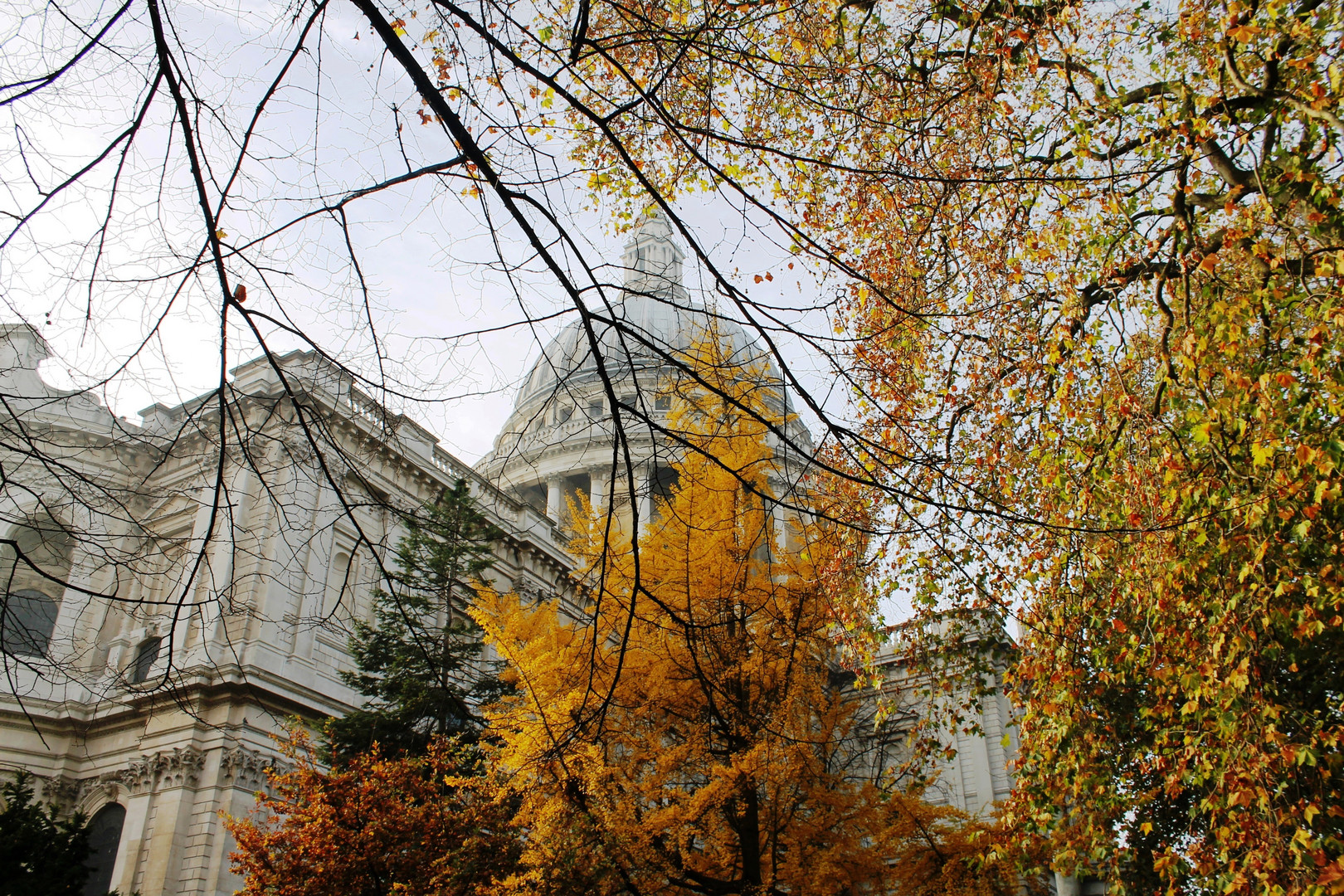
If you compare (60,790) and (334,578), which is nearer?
(60,790)

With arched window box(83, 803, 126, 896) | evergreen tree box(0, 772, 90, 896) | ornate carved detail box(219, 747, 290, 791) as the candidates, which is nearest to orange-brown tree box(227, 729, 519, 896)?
evergreen tree box(0, 772, 90, 896)

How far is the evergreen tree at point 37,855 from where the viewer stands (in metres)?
13.3

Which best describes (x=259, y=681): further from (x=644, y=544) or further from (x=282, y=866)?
(x=644, y=544)

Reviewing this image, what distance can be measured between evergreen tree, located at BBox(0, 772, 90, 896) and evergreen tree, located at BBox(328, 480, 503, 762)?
12.5ft

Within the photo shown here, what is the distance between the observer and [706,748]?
12094mm

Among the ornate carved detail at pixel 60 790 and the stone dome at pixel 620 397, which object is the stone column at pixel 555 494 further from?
the ornate carved detail at pixel 60 790

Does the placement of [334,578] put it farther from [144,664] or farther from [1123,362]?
[1123,362]

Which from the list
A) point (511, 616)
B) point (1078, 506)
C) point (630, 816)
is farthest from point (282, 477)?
point (1078, 506)

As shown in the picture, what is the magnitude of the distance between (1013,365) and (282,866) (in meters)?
11.8

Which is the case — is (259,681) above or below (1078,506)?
above

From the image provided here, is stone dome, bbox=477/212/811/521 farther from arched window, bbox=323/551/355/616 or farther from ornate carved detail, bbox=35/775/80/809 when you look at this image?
ornate carved detail, bbox=35/775/80/809

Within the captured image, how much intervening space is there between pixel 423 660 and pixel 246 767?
7.43 m

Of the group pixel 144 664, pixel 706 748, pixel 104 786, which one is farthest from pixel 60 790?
pixel 706 748

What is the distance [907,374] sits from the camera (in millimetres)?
9055
